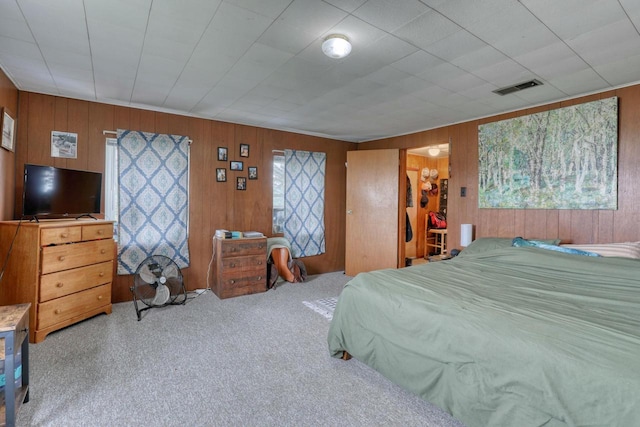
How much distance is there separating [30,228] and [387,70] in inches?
123

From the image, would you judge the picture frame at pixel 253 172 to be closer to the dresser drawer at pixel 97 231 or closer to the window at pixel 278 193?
the window at pixel 278 193

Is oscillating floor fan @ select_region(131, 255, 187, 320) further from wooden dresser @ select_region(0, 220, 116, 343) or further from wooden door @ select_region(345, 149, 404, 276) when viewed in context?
wooden door @ select_region(345, 149, 404, 276)

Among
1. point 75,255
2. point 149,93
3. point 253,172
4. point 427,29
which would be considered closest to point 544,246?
point 427,29

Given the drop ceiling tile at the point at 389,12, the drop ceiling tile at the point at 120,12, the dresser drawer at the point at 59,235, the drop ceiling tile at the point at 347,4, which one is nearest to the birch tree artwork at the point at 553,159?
the drop ceiling tile at the point at 389,12

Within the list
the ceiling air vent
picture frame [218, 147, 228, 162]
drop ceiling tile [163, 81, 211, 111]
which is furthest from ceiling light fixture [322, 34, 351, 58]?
picture frame [218, 147, 228, 162]

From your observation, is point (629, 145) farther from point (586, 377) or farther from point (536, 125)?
point (586, 377)

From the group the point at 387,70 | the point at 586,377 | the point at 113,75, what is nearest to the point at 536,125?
the point at 387,70

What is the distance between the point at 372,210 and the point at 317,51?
294 centimetres

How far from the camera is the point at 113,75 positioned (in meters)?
2.65

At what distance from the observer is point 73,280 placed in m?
2.67

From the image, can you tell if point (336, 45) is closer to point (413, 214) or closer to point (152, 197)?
point (152, 197)

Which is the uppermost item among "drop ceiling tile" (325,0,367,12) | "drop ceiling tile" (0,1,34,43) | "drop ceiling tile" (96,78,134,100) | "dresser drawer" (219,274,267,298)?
"drop ceiling tile" (96,78,134,100)

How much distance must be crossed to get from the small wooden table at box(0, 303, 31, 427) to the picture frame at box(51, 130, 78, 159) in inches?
82.3

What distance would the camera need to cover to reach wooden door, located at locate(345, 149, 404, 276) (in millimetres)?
4605
